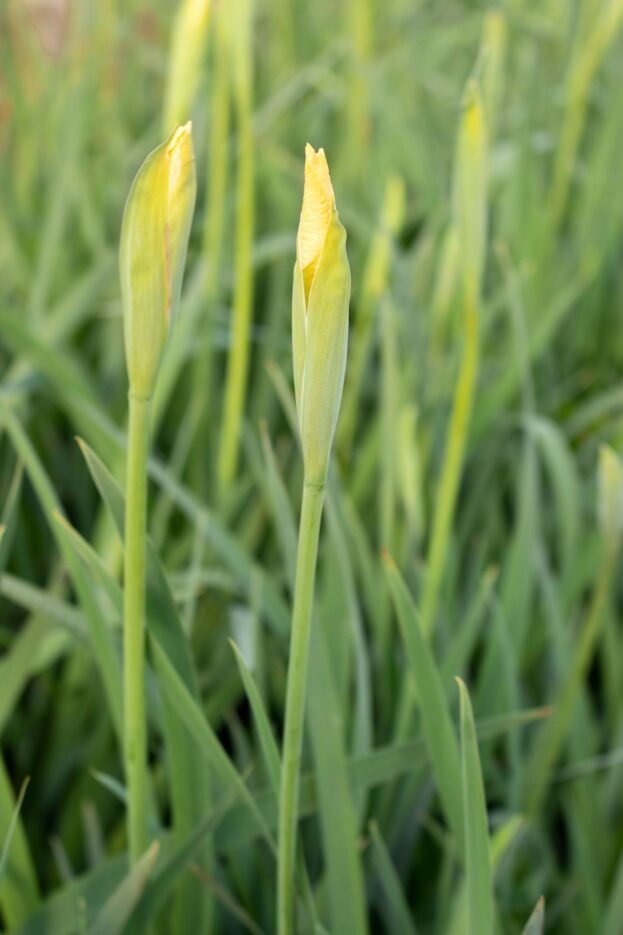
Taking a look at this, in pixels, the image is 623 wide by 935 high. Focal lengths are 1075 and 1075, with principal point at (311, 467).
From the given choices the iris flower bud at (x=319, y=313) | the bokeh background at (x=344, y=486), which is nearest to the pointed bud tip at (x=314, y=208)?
the iris flower bud at (x=319, y=313)

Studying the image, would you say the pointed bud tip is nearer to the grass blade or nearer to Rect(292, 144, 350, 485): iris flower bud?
Rect(292, 144, 350, 485): iris flower bud

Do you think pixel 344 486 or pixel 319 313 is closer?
pixel 319 313

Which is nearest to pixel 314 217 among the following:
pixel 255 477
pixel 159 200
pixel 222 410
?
pixel 159 200

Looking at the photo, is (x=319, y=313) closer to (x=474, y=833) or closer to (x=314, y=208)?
(x=314, y=208)

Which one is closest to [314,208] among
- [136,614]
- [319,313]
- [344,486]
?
[319,313]

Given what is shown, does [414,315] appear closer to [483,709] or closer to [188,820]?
[483,709]

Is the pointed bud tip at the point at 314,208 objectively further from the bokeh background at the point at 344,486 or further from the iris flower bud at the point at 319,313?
the bokeh background at the point at 344,486
